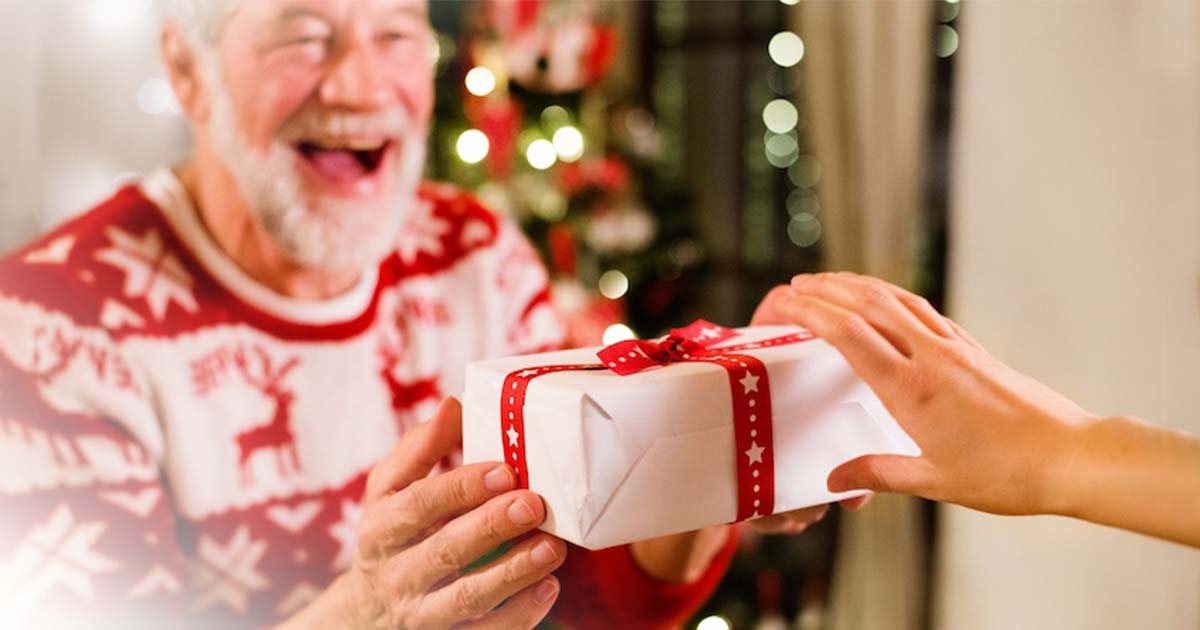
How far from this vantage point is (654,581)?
52.8 inches

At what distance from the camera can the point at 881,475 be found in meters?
0.96

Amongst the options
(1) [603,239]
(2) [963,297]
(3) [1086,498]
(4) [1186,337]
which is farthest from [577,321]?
(3) [1086,498]

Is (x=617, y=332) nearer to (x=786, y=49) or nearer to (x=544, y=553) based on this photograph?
(x=786, y=49)

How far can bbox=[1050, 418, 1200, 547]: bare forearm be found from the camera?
2.75ft

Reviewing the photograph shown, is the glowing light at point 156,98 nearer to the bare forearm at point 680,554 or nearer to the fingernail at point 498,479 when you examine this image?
the fingernail at point 498,479

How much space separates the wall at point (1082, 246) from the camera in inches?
62.1

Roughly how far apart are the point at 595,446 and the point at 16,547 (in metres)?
0.63

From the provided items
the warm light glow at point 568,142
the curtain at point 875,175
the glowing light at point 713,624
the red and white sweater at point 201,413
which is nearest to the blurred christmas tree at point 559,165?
the warm light glow at point 568,142

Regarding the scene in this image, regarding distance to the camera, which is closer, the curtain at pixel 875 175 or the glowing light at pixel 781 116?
the curtain at pixel 875 175

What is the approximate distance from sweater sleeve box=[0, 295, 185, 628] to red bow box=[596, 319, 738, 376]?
56 cm

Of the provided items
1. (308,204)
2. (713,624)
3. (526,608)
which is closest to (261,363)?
(308,204)

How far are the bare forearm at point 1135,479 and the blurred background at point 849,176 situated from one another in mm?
787

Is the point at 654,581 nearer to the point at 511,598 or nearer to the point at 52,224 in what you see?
the point at 511,598

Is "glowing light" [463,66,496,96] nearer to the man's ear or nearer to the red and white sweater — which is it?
the red and white sweater
